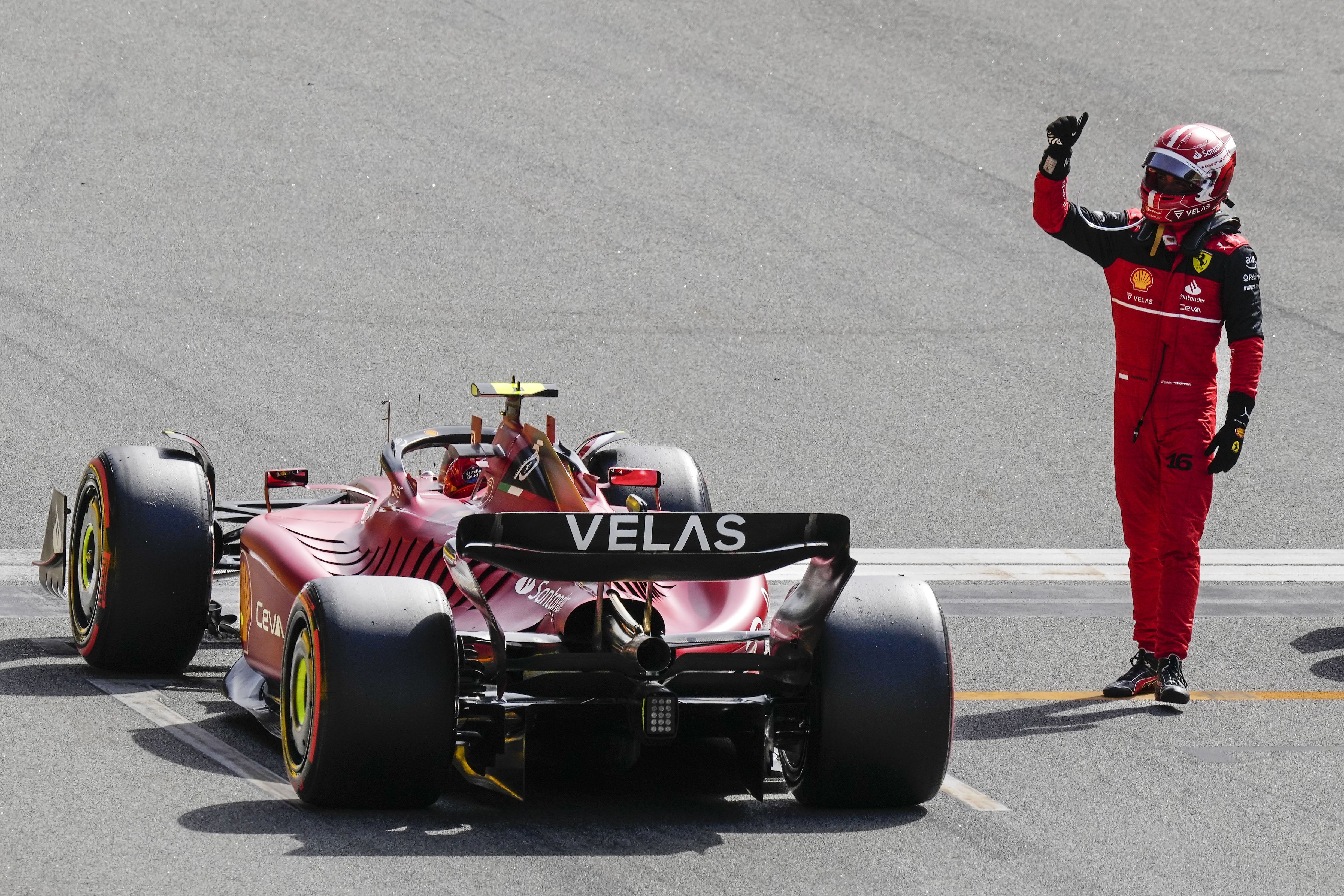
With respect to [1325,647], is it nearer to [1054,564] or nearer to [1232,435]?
[1232,435]

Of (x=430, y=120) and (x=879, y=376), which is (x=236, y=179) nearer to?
(x=430, y=120)

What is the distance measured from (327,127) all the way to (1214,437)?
1179cm

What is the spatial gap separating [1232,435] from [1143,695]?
124cm

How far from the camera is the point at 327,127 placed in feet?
61.6

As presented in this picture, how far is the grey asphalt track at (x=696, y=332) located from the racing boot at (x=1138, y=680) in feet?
0.68

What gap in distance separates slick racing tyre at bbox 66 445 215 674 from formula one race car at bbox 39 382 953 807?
806mm

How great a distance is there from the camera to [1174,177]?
8.81m

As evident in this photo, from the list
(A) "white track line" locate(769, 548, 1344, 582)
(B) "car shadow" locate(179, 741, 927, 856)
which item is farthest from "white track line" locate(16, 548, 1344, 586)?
(B) "car shadow" locate(179, 741, 927, 856)

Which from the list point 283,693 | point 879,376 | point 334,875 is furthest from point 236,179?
point 334,875

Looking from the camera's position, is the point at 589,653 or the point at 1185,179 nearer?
the point at 589,653

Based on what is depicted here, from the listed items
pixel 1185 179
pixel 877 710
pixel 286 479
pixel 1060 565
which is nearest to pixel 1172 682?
pixel 1185 179

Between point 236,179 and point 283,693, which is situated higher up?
point 236,179

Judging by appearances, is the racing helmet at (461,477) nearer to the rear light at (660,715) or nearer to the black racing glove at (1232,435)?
the rear light at (660,715)

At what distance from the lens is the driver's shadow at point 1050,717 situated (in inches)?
319
